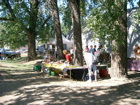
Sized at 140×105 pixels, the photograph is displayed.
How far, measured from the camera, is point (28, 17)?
62.7 ft

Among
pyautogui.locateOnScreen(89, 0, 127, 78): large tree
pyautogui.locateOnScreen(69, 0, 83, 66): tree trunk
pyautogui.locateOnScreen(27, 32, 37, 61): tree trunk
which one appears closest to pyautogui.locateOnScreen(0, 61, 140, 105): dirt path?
pyautogui.locateOnScreen(89, 0, 127, 78): large tree

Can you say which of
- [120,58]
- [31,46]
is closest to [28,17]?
[31,46]

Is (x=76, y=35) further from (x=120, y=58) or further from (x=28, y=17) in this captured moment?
(x=28, y=17)

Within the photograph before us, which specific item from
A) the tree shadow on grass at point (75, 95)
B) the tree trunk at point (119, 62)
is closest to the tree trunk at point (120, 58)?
the tree trunk at point (119, 62)

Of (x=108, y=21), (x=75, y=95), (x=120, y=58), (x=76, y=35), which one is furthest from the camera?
(x=76, y=35)

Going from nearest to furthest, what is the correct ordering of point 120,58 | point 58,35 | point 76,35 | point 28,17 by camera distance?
1. point 120,58
2. point 76,35
3. point 58,35
4. point 28,17

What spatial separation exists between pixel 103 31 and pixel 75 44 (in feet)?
14.1

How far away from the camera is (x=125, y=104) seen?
497 centimetres

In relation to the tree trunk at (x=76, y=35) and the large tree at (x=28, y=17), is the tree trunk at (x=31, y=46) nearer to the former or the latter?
the large tree at (x=28, y=17)

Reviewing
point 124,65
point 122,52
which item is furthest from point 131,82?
point 122,52

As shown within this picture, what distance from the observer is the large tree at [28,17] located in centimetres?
1897

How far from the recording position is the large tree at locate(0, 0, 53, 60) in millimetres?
18969

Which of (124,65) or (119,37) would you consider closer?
(119,37)

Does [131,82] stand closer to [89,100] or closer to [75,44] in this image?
[89,100]
